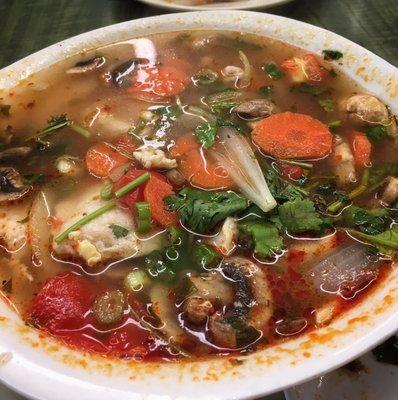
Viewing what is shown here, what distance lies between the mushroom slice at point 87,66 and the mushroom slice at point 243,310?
1.75 metres

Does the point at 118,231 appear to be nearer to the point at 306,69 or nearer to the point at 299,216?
the point at 299,216

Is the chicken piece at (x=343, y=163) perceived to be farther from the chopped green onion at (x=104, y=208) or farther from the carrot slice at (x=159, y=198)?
the chopped green onion at (x=104, y=208)

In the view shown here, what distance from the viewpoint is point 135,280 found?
2.14 m

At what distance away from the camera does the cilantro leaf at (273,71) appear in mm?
3112

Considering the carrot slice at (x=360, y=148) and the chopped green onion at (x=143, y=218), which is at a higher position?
the carrot slice at (x=360, y=148)

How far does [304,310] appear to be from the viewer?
203 centimetres

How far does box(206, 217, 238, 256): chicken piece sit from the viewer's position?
217 cm

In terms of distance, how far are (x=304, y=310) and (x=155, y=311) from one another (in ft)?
1.89

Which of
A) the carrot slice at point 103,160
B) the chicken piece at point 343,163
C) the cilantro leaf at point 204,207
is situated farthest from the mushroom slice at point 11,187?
the chicken piece at point 343,163

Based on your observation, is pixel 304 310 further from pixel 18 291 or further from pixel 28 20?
pixel 28 20

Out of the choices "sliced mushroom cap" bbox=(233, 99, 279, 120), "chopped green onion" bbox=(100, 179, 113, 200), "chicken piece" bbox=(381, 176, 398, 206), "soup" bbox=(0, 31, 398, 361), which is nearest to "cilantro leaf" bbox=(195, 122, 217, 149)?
"soup" bbox=(0, 31, 398, 361)

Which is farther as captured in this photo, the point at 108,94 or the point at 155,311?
the point at 108,94

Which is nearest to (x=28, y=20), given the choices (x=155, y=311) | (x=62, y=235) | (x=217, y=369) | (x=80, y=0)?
(x=80, y=0)

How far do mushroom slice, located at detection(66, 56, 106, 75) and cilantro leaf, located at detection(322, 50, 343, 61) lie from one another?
4.52 ft
